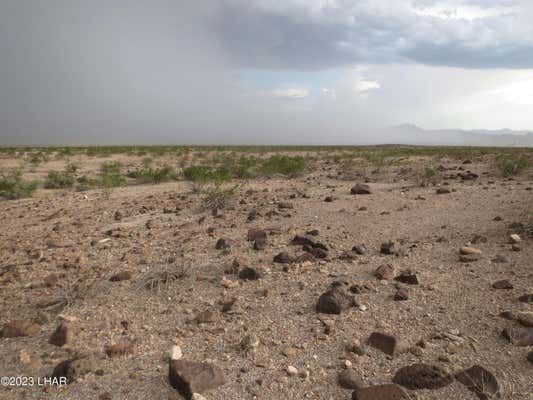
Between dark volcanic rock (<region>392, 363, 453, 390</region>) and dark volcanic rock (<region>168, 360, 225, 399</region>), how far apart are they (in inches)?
44.7

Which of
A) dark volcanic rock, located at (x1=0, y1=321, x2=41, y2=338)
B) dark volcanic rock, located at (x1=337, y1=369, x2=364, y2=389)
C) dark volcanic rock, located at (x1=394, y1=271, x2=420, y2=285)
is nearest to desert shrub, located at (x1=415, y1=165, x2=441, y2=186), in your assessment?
dark volcanic rock, located at (x1=394, y1=271, x2=420, y2=285)

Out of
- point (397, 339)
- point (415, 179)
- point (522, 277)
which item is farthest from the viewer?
point (415, 179)

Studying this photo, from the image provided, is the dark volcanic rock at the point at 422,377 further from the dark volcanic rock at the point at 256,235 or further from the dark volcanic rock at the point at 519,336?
the dark volcanic rock at the point at 256,235

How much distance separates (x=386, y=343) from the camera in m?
2.56

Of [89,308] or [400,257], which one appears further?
[400,257]

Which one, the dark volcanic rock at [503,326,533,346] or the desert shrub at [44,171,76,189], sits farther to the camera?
the desert shrub at [44,171,76,189]

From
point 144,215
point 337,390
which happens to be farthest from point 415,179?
point 337,390

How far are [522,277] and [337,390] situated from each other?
258 centimetres

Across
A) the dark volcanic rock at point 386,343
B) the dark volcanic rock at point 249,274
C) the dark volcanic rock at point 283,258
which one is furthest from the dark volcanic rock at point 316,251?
the dark volcanic rock at point 386,343

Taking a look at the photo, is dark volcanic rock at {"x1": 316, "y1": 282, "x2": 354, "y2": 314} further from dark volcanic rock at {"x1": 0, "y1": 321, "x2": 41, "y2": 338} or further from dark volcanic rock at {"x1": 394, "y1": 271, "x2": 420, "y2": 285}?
dark volcanic rock at {"x1": 0, "y1": 321, "x2": 41, "y2": 338}

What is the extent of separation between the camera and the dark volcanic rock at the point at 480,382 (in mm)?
2082

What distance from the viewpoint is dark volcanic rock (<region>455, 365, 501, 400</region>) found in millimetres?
2082

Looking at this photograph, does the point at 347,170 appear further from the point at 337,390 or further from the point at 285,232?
the point at 337,390

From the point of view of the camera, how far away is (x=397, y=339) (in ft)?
8.45
